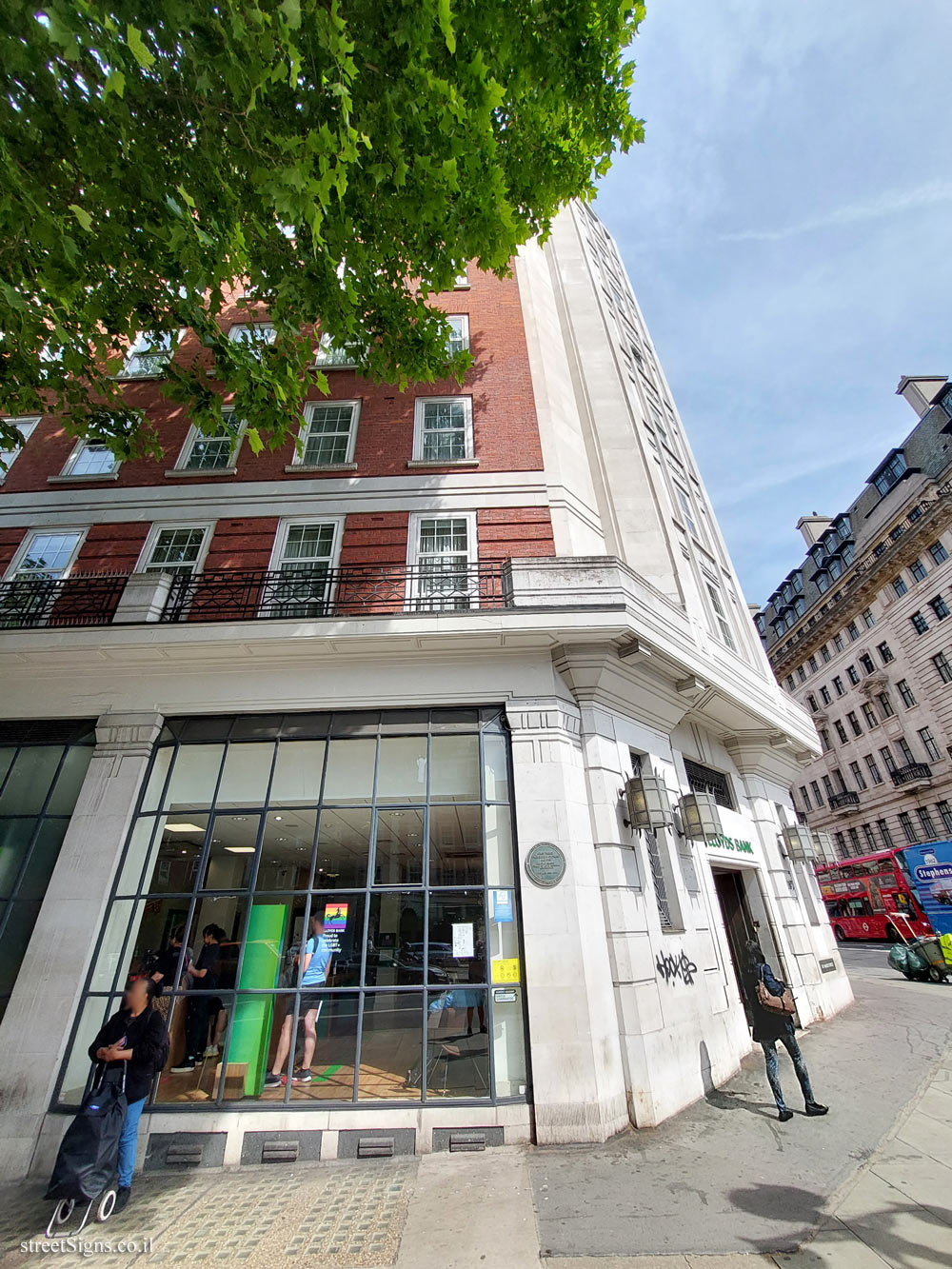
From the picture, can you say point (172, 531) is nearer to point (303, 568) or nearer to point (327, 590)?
point (303, 568)

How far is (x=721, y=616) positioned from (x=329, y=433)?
1163 centimetres

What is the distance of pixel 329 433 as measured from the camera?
39.7 ft

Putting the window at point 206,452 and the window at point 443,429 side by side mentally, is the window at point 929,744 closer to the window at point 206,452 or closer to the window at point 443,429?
the window at point 443,429

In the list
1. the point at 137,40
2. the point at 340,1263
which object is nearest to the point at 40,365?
the point at 137,40

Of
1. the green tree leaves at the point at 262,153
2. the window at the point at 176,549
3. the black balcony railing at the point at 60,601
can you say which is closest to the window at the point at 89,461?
the window at the point at 176,549

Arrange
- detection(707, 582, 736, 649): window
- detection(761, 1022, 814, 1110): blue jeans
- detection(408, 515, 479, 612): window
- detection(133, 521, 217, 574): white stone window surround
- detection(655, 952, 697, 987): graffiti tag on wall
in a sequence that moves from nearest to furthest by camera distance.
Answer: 1. detection(761, 1022, 814, 1110): blue jeans
2. detection(655, 952, 697, 987): graffiti tag on wall
3. detection(408, 515, 479, 612): window
4. detection(133, 521, 217, 574): white stone window surround
5. detection(707, 582, 736, 649): window

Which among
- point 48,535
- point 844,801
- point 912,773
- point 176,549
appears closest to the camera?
point 176,549

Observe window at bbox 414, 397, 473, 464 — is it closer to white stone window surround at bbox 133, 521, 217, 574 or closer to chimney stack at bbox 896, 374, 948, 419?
white stone window surround at bbox 133, 521, 217, 574

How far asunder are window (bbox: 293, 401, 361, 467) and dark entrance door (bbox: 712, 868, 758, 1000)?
1220 centimetres

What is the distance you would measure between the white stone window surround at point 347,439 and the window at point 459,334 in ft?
9.23

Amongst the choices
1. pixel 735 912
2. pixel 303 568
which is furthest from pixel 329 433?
pixel 735 912

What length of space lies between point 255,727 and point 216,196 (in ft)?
22.9

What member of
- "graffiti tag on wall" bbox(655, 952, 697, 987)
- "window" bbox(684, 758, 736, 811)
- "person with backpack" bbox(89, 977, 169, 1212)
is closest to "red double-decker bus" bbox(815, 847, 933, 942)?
"window" bbox(684, 758, 736, 811)

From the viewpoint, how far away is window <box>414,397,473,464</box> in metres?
11.6
